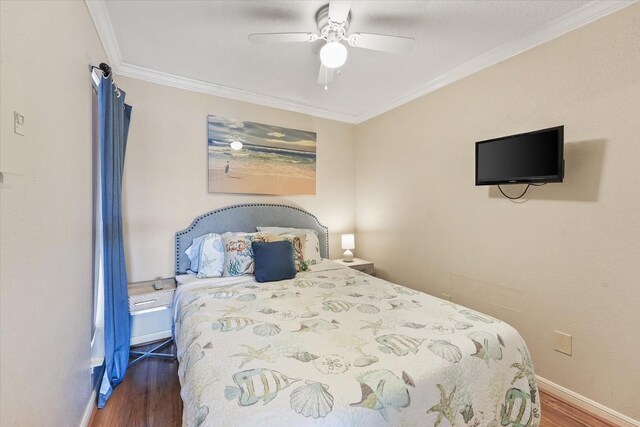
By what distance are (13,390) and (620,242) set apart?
296cm

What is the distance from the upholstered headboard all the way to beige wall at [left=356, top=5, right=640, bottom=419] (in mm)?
1300

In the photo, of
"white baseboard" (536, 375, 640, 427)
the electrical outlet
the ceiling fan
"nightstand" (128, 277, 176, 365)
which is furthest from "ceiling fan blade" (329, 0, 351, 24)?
"white baseboard" (536, 375, 640, 427)

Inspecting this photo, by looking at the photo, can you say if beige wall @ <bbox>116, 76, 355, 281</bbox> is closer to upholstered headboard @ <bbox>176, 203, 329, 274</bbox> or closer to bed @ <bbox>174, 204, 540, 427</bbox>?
upholstered headboard @ <bbox>176, 203, 329, 274</bbox>

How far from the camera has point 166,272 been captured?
269 cm

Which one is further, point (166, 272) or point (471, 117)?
point (166, 272)

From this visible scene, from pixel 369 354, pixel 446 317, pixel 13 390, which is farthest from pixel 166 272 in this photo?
pixel 446 317

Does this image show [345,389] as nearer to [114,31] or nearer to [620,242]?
[620,242]

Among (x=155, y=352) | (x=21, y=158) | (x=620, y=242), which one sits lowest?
(x=155, y=352)

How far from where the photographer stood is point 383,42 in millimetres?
1746

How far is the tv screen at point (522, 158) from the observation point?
183cm

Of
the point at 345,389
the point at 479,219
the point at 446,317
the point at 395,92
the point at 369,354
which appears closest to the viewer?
the point at 345,389

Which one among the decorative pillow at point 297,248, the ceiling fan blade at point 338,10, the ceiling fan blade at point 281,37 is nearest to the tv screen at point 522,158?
the ceiling fan blade at point 338,10

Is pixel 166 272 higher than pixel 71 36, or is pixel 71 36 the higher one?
pixel 71 36

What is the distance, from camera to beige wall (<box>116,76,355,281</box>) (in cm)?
255
